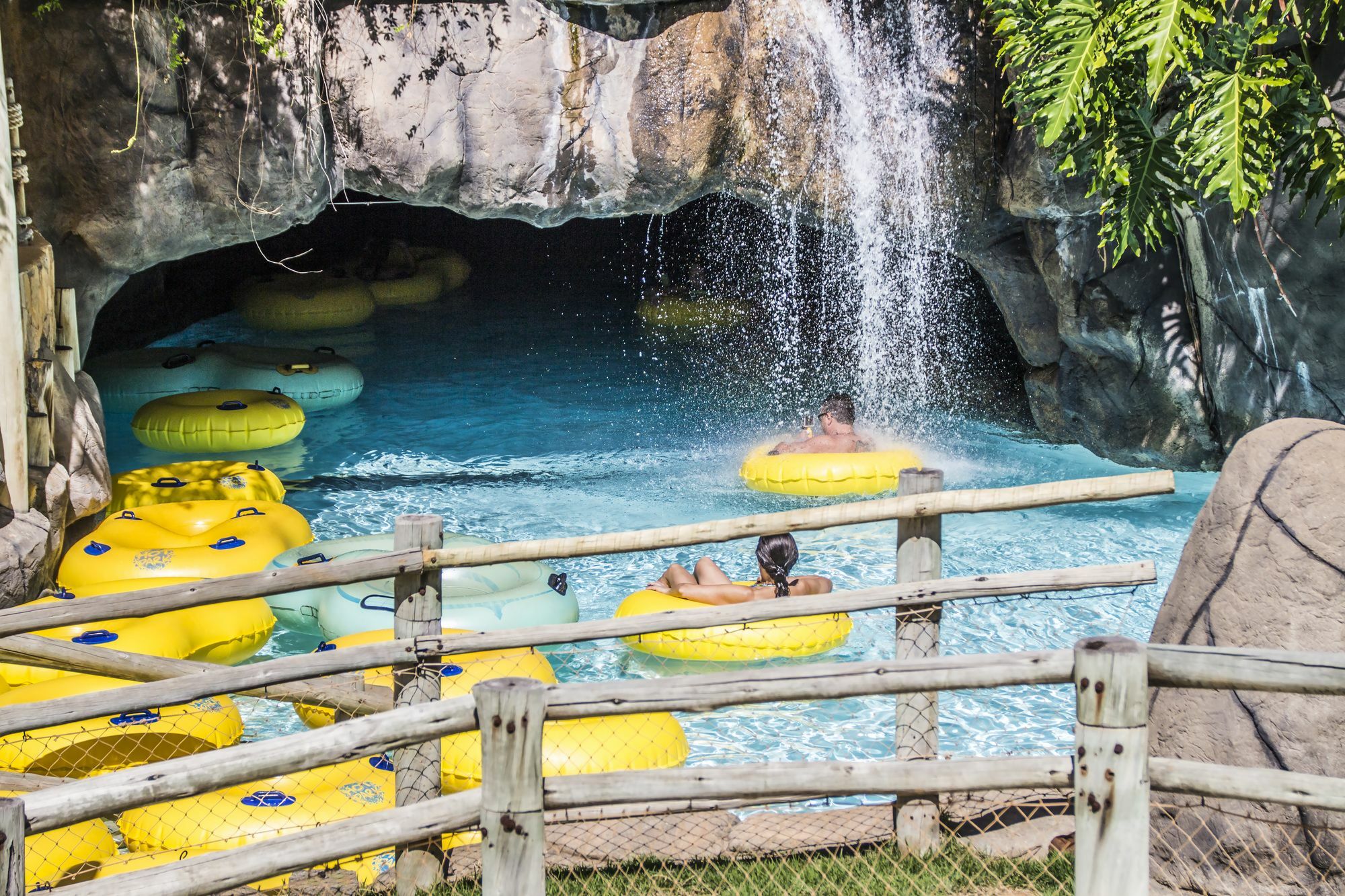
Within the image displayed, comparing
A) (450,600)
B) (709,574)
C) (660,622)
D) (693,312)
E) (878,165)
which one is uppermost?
(878,165)

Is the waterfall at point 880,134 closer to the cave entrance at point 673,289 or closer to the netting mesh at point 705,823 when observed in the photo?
the cave entrance at point 673,289

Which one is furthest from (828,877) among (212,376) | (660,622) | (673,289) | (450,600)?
(673,289)

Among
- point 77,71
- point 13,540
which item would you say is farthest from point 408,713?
point 77,71

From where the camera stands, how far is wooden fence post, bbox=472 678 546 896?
2.63 metres

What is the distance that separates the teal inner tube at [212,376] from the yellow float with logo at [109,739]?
250 inches

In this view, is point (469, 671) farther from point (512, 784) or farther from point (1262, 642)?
point (1262, 642)

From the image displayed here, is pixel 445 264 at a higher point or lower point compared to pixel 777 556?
higher

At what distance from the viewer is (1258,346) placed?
714 cm

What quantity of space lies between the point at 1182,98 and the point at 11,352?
5605mm

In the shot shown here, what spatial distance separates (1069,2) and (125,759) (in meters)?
4.95

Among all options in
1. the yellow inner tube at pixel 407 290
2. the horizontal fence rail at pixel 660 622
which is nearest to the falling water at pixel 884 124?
the horizontal fence rail at pixel 660 622

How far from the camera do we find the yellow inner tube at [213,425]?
9.68 meters

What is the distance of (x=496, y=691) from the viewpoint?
2.63 m

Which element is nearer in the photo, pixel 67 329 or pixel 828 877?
pixel 828 877
